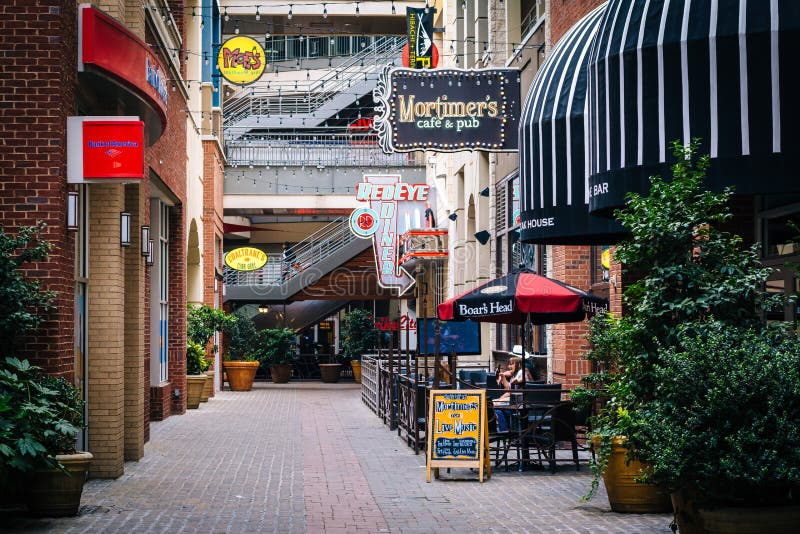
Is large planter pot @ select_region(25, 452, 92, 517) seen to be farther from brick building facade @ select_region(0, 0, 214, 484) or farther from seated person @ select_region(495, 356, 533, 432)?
seated person @ select_region(495, 356, 533, 432)

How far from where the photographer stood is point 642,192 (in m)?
9.51

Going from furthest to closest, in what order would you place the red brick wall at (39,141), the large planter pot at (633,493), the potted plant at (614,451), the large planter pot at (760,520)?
the red brick wall at (39,141)
the large planter pot at (633,493)
the potted plant at (614,451)
the large planter pot at (760,520)

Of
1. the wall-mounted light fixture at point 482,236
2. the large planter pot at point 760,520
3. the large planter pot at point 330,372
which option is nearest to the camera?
the large planter pot at point 760,520

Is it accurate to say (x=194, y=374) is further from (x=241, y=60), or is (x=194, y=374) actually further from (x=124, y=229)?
(x=124, y=229)

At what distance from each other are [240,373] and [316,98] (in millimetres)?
15501

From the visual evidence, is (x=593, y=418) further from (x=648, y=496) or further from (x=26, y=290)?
(x=26, y=290)

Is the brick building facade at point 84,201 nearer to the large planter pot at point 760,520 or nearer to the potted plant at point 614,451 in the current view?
the potted plant at point 614,451

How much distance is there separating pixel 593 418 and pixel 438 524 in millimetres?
1803

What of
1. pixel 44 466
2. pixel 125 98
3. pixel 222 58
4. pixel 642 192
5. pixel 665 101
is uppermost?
pixel 222 58

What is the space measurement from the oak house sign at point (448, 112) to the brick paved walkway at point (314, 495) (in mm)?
5087

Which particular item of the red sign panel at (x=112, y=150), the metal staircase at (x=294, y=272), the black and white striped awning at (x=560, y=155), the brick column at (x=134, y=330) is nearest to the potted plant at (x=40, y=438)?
the red sign panel at (x=112, y=150)

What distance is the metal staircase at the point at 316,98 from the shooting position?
43812mm

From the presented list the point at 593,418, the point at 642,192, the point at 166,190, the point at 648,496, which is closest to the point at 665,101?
the point at 642,192

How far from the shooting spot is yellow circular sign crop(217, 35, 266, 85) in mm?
22906
